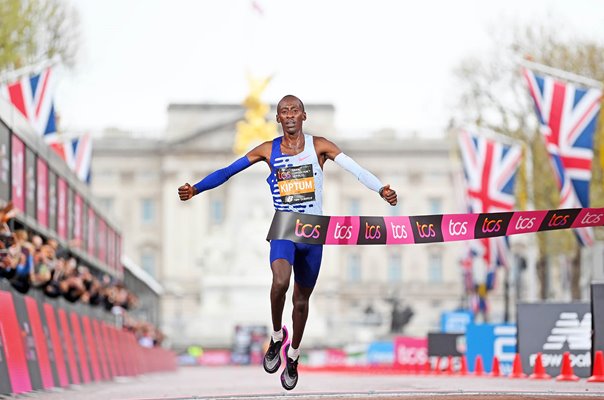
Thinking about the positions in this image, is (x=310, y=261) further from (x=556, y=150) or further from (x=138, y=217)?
(x=138, y=217)

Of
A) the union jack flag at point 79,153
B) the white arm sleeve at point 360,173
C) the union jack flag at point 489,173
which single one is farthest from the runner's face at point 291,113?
the union jack flag at point 79,153

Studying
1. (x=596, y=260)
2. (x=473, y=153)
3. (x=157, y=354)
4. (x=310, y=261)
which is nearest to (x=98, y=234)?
(x=157, y=354)

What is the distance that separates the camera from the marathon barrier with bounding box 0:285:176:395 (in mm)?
17703

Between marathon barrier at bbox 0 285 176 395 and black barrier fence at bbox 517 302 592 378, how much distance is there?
6.68 m

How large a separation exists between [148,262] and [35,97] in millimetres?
120019

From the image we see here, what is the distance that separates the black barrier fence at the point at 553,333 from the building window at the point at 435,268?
13320cm

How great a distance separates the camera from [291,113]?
12711 millimetres

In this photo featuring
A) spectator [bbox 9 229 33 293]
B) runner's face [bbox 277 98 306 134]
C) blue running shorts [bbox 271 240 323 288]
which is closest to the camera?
runner's face [bbox 277 98 306 134]

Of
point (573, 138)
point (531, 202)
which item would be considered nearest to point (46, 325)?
point (573, 138)

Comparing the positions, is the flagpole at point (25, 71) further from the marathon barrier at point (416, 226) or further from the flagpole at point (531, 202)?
the marathon barrier at point (416, 226)

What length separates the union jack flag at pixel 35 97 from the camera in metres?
36.7

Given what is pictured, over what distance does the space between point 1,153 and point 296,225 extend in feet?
43.2

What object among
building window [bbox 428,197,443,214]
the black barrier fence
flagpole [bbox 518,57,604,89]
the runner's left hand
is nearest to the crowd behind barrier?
the runner's left hand

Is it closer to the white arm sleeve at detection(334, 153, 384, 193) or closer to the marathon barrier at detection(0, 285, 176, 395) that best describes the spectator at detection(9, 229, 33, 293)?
the marathon barrier at detection(0, 285, 176, 395)
